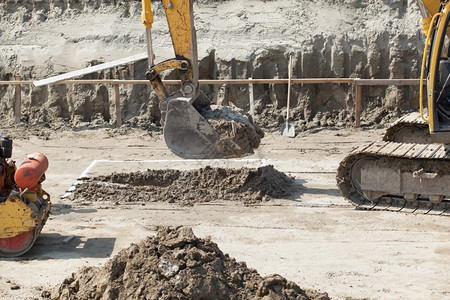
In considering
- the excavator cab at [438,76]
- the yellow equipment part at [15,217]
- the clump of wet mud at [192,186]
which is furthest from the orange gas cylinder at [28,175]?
the excavator cab at [438,76]

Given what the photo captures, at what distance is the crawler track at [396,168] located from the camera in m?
8.44

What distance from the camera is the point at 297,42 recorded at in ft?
48.6

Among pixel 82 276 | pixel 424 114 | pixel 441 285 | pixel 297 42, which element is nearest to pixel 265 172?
pixel 424 114

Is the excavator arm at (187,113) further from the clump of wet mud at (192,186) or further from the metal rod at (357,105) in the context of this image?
the metal rod at (357,105)

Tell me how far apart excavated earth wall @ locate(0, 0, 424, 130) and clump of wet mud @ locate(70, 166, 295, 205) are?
14.9 ft

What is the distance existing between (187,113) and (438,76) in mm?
3092

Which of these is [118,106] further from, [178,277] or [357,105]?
[178,277]

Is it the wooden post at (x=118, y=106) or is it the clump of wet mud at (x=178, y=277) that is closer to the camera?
the clump of wet mud at (x=178, y=277)

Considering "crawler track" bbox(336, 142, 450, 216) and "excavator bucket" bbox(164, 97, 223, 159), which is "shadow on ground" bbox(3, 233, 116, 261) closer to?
"excavator bucket" bbox(164, 97, 223, 159)

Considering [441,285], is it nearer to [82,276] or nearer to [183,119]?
[82,276]

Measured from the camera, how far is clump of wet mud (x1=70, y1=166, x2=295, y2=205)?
9219mm

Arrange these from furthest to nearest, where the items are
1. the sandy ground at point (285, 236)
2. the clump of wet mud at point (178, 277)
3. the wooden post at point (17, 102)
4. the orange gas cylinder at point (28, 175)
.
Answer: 1. the wooden post at point (17, 102)
2. the orange gas cylinder at point (28, 175)
3. the sandy ground at point (285, 236)
4. the clump of wet mud at point (178, 277)

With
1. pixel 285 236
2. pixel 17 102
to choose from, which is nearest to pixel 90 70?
pixel 17 102

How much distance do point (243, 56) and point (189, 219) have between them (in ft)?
23.3
